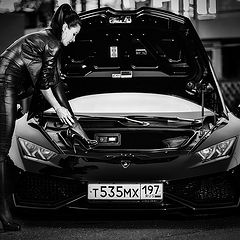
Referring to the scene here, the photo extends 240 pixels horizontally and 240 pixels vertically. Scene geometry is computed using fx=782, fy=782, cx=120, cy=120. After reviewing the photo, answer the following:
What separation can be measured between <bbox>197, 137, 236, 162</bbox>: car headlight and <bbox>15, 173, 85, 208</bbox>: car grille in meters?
0.88

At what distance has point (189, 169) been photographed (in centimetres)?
532

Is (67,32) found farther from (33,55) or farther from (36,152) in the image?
(36,152)

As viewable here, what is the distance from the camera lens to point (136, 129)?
5.93m

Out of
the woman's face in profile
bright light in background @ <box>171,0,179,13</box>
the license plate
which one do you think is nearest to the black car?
the license plate

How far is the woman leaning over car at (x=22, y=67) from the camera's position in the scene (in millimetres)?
5406

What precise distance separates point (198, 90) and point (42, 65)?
1585 millimetres

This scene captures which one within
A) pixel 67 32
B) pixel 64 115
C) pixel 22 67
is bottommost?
pixel 64 115

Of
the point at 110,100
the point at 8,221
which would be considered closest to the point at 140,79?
the point at 110,100

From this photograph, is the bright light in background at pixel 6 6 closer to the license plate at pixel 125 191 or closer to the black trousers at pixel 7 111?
the black trousers at pixel 7 111

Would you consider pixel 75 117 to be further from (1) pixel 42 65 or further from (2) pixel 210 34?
Result: (2) pixel 210 34

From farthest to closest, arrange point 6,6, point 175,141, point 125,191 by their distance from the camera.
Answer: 1. point 6,6
2. point 175,141
3. point 125,191

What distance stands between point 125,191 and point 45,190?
57 cm

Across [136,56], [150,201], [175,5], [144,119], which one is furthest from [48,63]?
[175,5]

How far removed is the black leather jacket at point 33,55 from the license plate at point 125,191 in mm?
890
